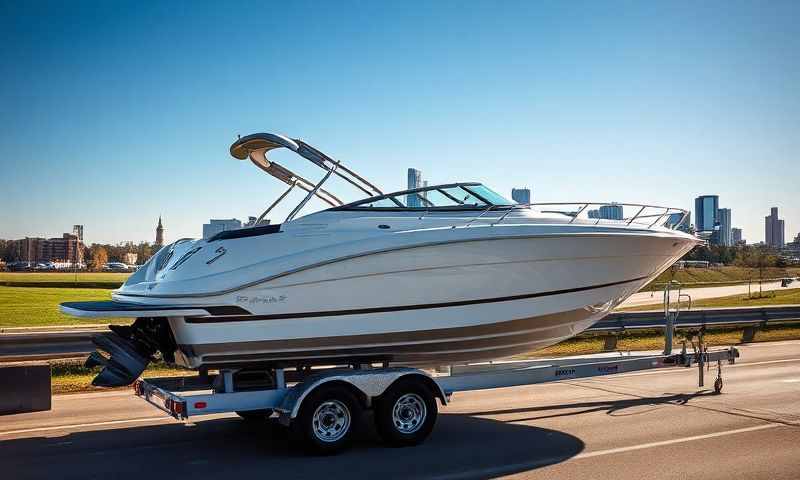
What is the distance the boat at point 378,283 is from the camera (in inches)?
291

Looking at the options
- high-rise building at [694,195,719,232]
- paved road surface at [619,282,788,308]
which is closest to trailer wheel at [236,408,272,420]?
high-rise building at [694,195,719,232]

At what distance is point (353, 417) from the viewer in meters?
7.35

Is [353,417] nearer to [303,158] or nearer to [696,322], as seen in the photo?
[303,158]

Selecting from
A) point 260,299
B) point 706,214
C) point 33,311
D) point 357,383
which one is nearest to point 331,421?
point 357,383

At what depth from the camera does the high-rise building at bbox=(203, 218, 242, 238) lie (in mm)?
8656

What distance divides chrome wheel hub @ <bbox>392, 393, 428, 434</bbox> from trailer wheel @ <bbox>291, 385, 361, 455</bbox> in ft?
1.64

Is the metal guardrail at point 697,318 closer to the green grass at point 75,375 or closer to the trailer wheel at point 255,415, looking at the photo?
the trailer wheel at point 255,415

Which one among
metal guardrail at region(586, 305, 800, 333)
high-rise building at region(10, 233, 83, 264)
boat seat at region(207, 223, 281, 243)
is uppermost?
high-rise building at region(10, 233, 83, 264)

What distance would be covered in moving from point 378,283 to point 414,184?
1.88 metres

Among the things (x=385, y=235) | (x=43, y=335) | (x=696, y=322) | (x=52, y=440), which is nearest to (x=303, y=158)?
(x=385, y=235)

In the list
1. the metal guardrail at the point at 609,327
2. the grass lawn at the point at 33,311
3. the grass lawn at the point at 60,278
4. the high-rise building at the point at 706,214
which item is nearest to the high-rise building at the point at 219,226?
the metal guardrail at the point at 609,327

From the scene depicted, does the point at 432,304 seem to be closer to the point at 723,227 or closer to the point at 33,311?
the point at 723,227

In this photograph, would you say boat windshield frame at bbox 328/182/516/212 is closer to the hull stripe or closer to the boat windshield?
the boat windshield

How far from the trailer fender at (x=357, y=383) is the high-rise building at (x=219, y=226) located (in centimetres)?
239
